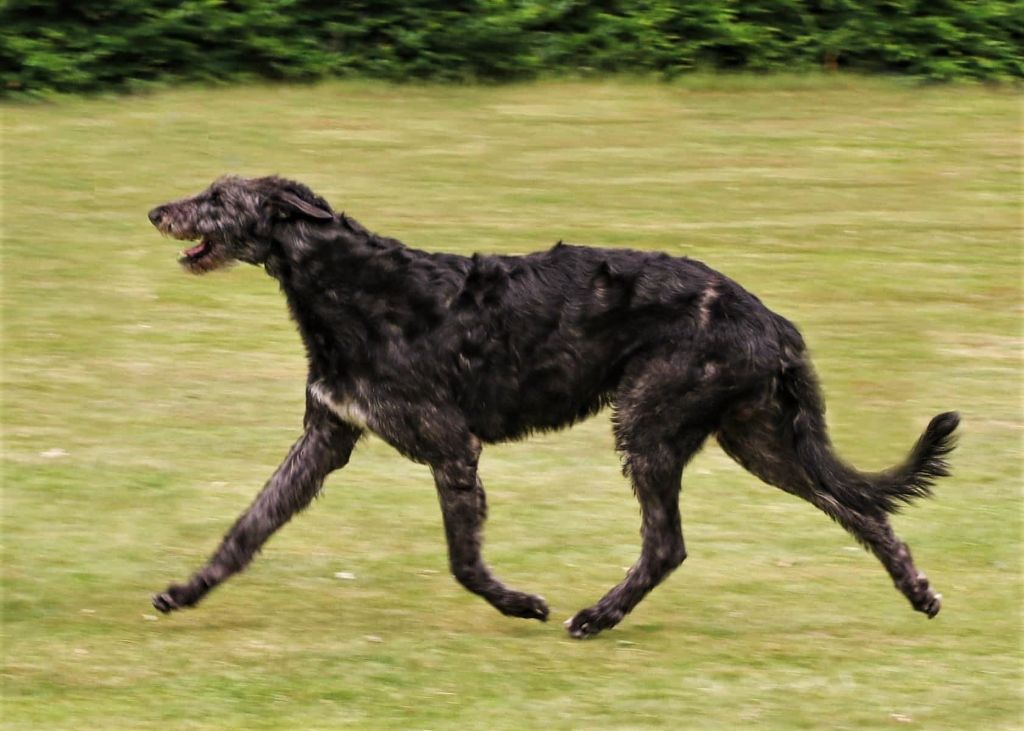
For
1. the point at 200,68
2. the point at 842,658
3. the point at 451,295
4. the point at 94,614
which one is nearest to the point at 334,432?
the point at 451,295

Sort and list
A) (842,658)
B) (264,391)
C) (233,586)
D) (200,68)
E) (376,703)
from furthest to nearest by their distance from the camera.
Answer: (200,68) → (264,391) → (233,586) → (842,658) → (376,703)

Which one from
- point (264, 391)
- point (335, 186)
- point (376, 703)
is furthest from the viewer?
Result: point (335, 186)

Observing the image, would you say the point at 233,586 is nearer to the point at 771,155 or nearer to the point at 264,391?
the point at 264,391

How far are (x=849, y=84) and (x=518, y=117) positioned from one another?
3.59 metres

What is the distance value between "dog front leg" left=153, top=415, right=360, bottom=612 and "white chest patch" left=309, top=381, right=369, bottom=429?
0.14 m

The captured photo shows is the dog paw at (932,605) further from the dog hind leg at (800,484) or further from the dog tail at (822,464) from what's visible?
the dog tail at (822,464)

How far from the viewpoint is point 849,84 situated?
1903 centimetres

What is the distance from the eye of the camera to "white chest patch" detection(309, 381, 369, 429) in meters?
7.73

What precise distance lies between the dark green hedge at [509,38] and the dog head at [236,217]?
35.3ft


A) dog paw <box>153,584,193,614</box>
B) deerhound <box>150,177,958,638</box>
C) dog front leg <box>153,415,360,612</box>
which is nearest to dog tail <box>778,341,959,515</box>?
deerhound <box>150,177,958,638</box>

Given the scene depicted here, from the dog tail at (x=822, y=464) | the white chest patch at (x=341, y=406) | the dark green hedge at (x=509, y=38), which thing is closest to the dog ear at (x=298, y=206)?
the white chest patch at (x=341, y=406)

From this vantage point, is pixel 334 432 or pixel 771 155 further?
pixel 771 155

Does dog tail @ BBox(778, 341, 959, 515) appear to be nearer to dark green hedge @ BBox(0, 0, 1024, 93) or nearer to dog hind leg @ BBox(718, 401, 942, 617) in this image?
dog hind leg @ BBox(718, 401, 942, 617)

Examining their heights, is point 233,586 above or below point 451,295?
below
